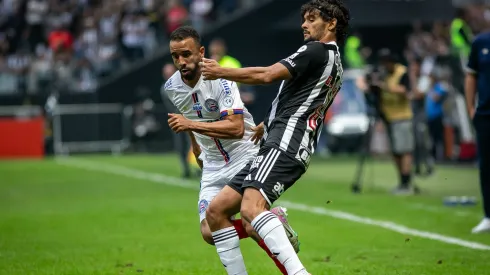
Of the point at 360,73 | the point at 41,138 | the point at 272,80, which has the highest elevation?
the point at 272,80

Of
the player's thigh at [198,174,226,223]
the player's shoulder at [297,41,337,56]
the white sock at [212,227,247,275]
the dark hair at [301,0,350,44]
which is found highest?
the dark hair at [301,0,350,44]

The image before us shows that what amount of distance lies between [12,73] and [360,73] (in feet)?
38.8

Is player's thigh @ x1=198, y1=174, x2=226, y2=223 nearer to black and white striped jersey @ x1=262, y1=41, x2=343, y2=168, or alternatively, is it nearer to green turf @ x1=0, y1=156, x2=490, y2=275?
black and white striped jersey @ x1=262, y1=41, x2=343, y2=168

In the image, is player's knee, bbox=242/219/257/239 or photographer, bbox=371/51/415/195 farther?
photographer, bbox=371/51/415/195

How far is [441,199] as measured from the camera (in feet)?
57.0

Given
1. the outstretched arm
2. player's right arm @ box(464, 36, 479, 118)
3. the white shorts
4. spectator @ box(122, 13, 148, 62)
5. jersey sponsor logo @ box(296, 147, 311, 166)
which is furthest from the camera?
spectator @ box(122, 13, 148, 62)

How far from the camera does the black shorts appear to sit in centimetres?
784

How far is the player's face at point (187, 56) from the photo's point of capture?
853cm

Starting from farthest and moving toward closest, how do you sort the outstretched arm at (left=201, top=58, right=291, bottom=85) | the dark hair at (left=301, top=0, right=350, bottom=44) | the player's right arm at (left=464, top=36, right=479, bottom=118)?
the player's right arm at (left=464, top=36, right=479, bottom=118) < the dark hair at (left=301, top=0, right=350, bottom=44) < the outstretched arm at (left=201, top=58, right=291, bottom=85)

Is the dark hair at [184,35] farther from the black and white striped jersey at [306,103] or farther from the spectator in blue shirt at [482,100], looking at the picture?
the spectator in blue shirt at [482,100]

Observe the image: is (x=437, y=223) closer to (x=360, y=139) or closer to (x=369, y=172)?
(x=369, y=172)

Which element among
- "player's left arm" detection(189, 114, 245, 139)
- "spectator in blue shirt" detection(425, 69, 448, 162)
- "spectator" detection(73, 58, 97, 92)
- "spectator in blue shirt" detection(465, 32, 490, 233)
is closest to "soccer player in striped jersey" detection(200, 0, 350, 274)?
"player's left arm" detection(189, 114, 245, 139)

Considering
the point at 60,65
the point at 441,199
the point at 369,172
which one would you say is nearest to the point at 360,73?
the point at 369,172

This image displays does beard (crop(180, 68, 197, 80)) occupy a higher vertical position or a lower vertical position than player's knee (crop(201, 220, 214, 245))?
higher
